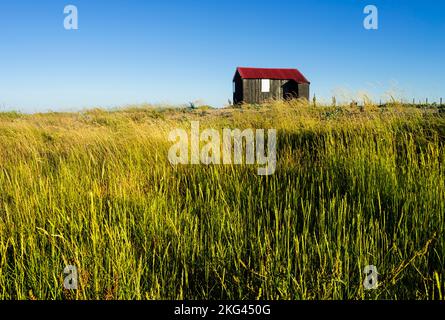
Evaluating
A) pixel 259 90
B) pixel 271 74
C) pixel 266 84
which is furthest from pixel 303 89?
pixel 259 90

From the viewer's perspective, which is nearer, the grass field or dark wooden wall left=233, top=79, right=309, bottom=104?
the grass field

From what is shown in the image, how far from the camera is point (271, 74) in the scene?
2798 centimetres

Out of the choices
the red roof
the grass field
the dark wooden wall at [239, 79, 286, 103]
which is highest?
the red roof

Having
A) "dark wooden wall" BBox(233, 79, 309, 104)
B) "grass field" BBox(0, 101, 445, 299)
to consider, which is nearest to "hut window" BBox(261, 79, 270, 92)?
"dark wooden wall" BBox(233, 79, 309, 104)

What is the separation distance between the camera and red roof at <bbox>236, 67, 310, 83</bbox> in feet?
89.2

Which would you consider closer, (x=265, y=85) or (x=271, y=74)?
(x=265, y=85)

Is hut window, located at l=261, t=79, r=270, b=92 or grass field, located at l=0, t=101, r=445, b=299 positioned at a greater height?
hut window, located at l=261, t=79, r=270, b=92

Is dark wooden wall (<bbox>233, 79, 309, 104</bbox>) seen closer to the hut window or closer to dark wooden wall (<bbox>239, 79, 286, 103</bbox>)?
dark wooden wall (<bbox>239, 79, 286, 103</bbox>)

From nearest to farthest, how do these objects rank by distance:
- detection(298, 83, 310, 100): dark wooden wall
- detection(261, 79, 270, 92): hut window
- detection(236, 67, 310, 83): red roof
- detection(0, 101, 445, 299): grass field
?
detection(0, 101, 445, 299): grass field
detection(236, 67, 310, 83): red roof
detection(261, 79, 270, 92): hut window
detection(298, 83, 310, 100): dark wooden wall

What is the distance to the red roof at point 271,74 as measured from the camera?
27.2m

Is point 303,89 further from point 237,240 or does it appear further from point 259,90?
point 237,240

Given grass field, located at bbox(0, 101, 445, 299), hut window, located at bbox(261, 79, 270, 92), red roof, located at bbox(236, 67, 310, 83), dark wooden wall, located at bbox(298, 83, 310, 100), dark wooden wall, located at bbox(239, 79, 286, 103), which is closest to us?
grass field, located at bbox(0, 101, 445, 299)

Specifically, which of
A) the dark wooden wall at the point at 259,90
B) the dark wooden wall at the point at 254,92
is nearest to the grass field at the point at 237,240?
the dark wooden wall at the point at 254,92

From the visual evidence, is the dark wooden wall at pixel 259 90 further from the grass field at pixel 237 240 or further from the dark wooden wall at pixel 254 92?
the grass field at pixel 237 240
